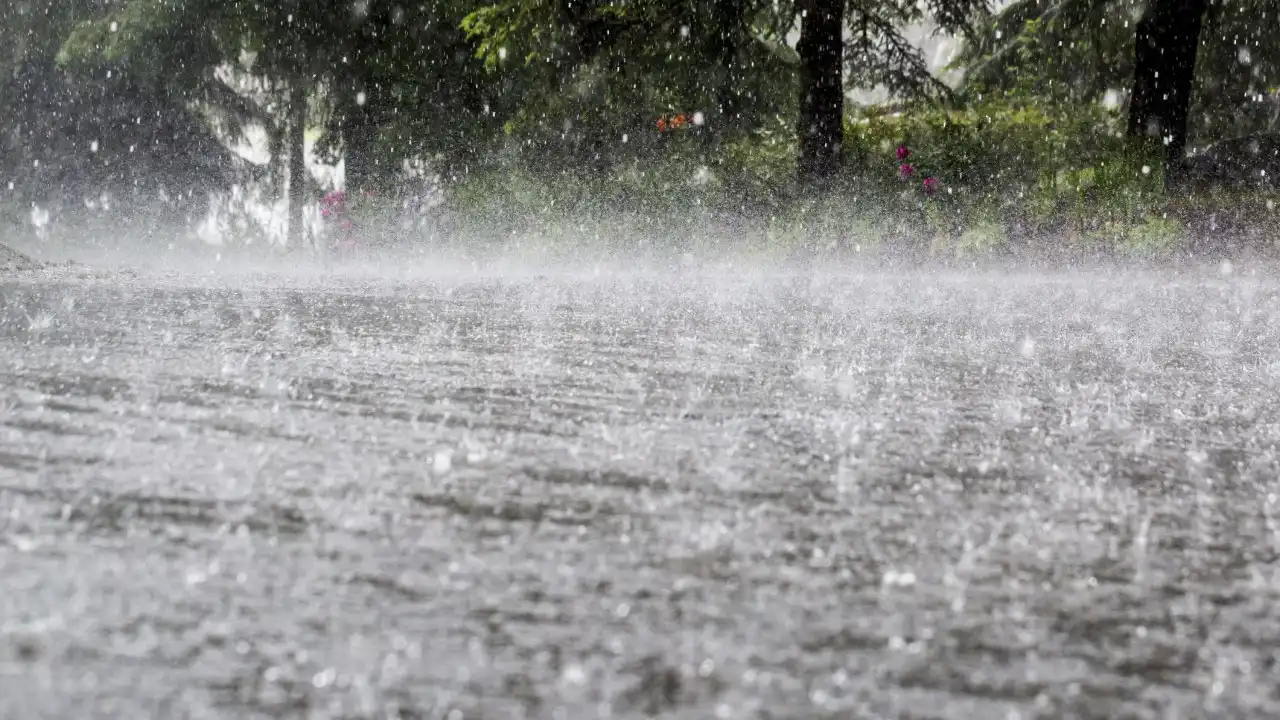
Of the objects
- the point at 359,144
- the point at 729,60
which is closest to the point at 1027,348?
the point at 729,60

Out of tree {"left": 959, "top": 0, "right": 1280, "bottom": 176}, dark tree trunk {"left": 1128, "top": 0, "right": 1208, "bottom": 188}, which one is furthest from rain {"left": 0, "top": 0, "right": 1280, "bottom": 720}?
tree {"left": 959, "top": 0, "right": 1280, "bottom": 176}

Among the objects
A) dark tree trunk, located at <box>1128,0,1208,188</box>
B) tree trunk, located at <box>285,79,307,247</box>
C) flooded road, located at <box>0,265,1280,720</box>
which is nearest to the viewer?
flooded road, located at <box>0,265,1280,720</box>

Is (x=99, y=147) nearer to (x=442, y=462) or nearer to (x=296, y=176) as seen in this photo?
(x=296, y=176)

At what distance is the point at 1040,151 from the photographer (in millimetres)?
13812

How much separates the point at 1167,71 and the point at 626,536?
1399 centimetres

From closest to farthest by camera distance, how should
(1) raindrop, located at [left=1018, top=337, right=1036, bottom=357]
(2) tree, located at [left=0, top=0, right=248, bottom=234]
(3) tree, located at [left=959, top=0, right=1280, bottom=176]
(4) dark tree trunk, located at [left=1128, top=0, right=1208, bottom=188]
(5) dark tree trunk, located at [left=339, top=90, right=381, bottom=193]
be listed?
1. (1) raindrop, located at [left=1018, top=337, right=1036, bottom=357]
2. (4) dark tree trunk, located at [left=1128, top=0, right=1208, bottom=188]
3. (3) tree, located at [left=959, top=0, right=1280, bottom=176]
4. (5) dark tree trunk, located at [left=339, top=90, right=381, bottom=193]
5. (2) tree, located at [left=0, top=0, right=248, bottom=234]

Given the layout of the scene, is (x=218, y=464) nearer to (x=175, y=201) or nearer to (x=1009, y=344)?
(x=1009, y=344)

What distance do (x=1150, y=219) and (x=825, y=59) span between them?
3789mm

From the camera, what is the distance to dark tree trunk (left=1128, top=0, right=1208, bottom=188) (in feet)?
45.8

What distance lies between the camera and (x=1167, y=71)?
46.3ft

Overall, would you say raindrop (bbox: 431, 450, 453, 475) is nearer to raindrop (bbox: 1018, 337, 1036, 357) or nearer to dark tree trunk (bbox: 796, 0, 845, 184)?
raindrop (bbox: 1018, 337, 1036, 357)

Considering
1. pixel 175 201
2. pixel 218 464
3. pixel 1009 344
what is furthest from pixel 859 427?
pixel 175 201

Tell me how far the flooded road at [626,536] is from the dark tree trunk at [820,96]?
395 inches

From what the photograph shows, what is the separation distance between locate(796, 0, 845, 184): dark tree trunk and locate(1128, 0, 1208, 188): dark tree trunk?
316 cm
